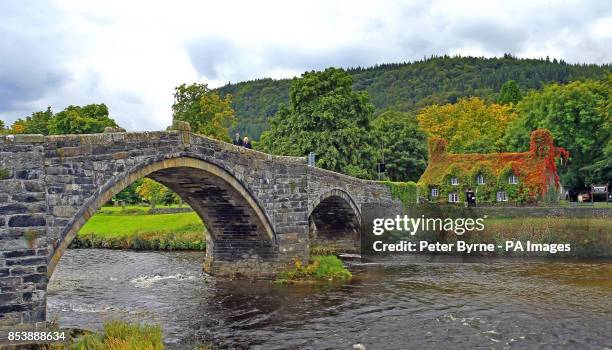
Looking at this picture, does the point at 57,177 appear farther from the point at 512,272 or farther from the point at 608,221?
the point at 608,221

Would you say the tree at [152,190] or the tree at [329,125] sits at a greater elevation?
the tree at [329,125]

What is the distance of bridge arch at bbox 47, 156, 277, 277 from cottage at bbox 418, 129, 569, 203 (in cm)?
2443

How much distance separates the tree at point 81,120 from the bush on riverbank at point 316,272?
35292 millimetres

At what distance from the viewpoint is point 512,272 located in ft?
89.2

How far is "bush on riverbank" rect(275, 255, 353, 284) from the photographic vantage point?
81.7 feet

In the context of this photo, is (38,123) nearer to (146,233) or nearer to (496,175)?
(146,233)

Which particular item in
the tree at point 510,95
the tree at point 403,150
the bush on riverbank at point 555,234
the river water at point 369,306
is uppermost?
the tree at point 510,95

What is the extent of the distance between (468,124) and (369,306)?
1996 inches

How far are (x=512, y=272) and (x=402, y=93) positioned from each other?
110762 millimetres

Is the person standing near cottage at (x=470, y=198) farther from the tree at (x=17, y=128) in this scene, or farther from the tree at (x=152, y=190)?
the tree at (x=17, y=128)

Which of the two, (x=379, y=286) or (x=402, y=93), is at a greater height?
(x=402, y=93)

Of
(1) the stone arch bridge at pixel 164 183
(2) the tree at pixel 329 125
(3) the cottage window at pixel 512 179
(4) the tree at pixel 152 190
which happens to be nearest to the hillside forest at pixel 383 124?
(2) the tree at pixel 329 125

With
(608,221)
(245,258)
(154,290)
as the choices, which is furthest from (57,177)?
(608,221)

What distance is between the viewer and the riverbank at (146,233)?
123ft
